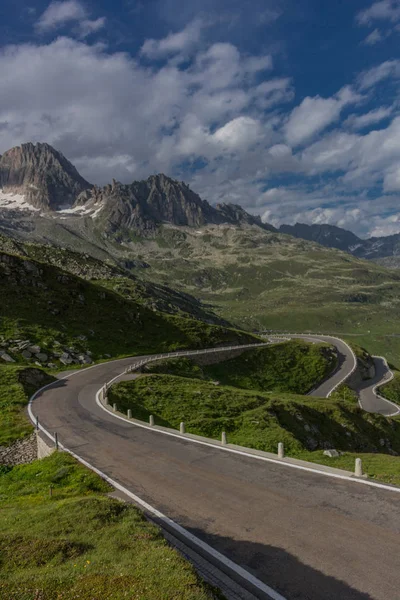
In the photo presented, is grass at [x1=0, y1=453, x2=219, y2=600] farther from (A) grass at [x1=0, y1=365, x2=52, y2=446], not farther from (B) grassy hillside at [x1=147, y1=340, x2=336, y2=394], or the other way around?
(B) grassy hillside at [x1=147, y1=340, x2=336, y2=394]

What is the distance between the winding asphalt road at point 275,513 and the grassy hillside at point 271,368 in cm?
3500

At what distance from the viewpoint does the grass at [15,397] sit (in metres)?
29.6

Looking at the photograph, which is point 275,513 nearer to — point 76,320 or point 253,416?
point 253,416

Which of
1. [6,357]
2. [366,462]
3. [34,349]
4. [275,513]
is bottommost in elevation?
[6,357]

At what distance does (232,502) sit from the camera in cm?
1482

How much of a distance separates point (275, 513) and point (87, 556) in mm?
6876

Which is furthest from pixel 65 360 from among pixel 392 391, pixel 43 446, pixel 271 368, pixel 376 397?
pixel 392 391

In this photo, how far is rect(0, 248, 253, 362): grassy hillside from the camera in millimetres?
63188

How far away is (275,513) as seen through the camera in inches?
531

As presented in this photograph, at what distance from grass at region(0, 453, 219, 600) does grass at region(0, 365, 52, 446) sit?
48.1 ft

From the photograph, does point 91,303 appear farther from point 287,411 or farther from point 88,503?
point 88,503

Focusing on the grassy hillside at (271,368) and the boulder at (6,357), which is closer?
the boulder at (6,357)

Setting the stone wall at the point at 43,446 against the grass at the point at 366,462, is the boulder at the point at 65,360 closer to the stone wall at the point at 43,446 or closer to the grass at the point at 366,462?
the stone wall at the point at 43,446

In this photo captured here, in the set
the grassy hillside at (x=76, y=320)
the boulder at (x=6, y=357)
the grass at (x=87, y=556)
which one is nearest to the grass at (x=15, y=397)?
the boulder at (x=6, y=357)
